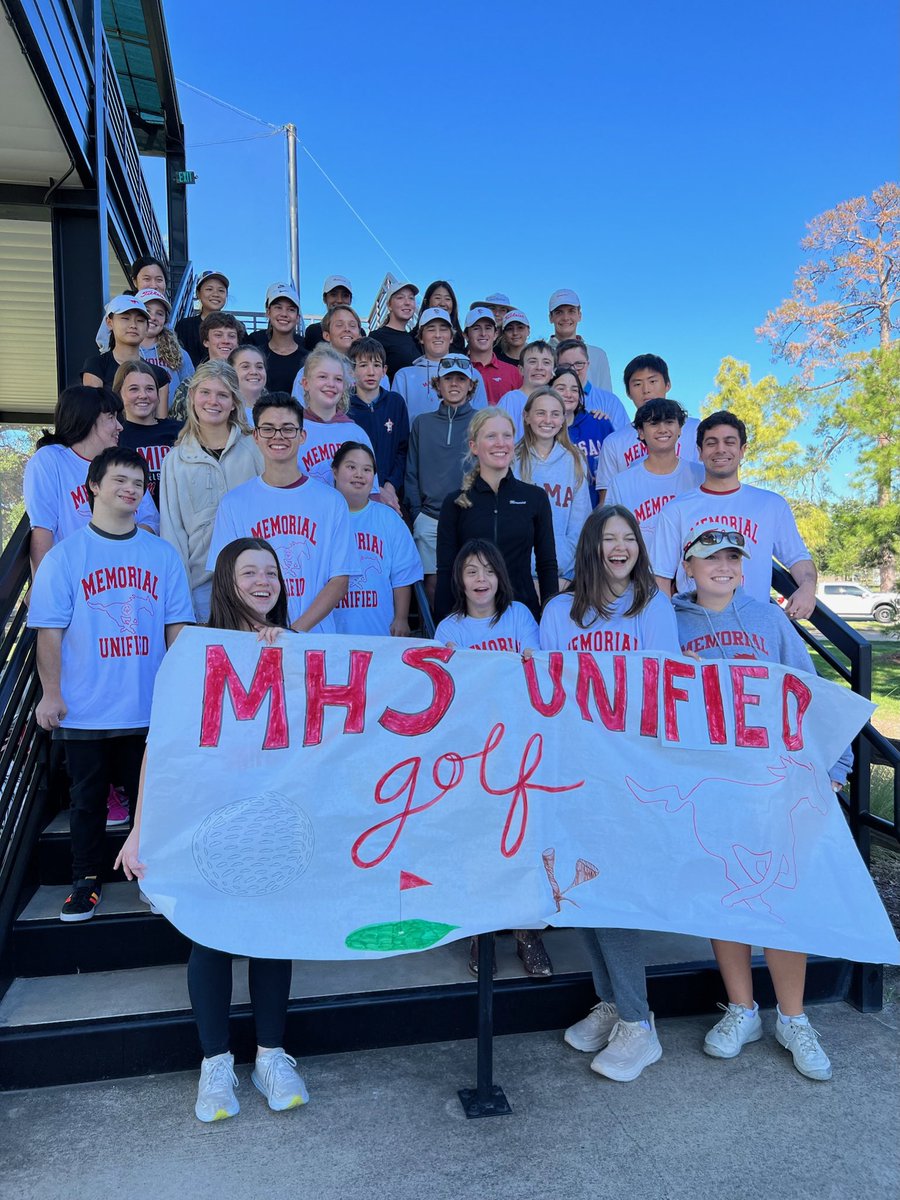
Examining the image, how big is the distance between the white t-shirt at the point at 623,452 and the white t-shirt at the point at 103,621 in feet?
9.37

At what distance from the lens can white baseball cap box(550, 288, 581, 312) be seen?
6.79 meters

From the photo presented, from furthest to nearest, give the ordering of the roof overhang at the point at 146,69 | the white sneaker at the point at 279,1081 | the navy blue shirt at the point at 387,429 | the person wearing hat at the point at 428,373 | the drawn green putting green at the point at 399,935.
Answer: the roof overhang at the point at 146,69
the person wearing hat at the point at 428,373
the navy blue shirt at the point at 387,429
the white sneaker at the point at 279,1081
the drawn green putting green at the point at 399,935

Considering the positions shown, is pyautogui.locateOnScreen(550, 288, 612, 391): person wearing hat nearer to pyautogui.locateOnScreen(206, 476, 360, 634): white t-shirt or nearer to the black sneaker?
pyautogui.locateOnScreen(206, 476, 360, 634): white t-shirt

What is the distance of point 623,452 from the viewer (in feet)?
17.3

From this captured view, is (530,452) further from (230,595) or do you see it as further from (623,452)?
(230,595)

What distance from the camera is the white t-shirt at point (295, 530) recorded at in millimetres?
3809

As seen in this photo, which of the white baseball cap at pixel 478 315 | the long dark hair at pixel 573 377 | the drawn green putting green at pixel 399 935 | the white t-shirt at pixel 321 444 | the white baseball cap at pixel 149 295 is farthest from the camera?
the white baseball cap at pixel 478 315

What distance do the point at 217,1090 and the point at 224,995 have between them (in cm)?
30

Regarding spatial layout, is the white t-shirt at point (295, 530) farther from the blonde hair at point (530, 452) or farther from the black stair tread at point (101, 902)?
the blonde hair at point (530, 452)

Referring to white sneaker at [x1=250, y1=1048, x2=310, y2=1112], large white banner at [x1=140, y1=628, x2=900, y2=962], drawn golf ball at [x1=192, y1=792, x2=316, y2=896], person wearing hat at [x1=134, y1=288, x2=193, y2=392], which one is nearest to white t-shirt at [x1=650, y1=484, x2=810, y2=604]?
large white banner at [x1=140, y1=628, x2=900, y2=962]

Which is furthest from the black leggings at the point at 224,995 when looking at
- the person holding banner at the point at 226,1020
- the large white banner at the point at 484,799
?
the large white banner at the point at 484,799

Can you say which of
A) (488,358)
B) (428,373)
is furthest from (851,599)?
(428,373)

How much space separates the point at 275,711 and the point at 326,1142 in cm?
137

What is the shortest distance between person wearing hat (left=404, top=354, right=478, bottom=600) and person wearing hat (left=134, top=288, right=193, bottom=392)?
70.7 inches
